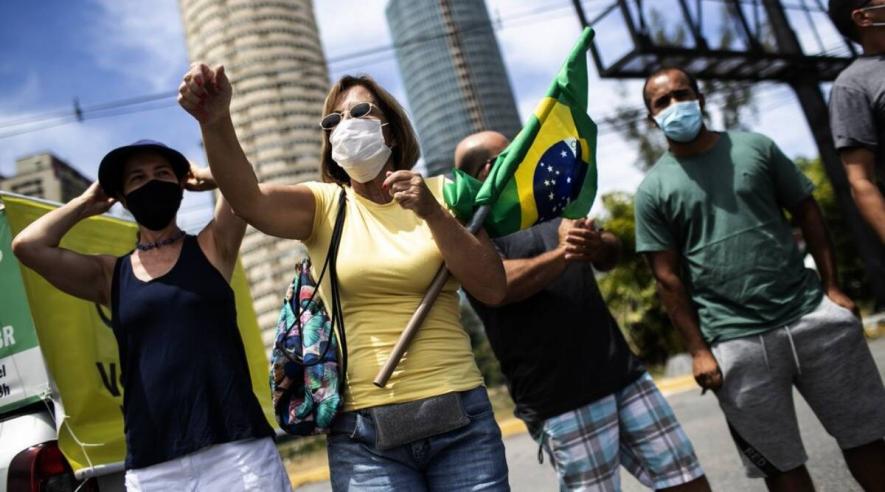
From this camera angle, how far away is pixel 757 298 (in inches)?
109

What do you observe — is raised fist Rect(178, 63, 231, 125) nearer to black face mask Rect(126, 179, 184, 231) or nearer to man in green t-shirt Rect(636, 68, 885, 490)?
black face mask Rect(126, 179, 184, 231)

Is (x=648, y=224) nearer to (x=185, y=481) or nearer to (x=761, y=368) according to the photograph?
(x=761, y=368)

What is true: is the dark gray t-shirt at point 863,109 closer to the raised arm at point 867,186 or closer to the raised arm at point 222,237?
the raised arm at point 867,186

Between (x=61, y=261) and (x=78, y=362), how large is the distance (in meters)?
0.49

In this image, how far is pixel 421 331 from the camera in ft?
6.68

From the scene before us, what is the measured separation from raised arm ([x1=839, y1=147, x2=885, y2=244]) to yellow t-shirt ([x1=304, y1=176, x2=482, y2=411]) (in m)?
1.63

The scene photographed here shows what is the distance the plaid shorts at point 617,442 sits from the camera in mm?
2600

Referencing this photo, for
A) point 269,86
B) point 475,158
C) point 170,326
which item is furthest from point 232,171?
point 269,86

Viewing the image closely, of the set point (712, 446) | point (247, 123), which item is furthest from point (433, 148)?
point (712, 446)

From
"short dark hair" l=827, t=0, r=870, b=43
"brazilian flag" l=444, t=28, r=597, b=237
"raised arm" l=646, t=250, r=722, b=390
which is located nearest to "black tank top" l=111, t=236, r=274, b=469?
"brazilian flag" l=444, t=28, r=597, b=237

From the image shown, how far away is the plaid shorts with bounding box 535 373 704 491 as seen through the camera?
2.60 m

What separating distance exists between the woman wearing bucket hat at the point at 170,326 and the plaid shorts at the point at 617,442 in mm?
1019

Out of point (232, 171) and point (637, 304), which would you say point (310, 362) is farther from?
point (637, 304)

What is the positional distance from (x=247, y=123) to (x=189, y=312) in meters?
55.6
